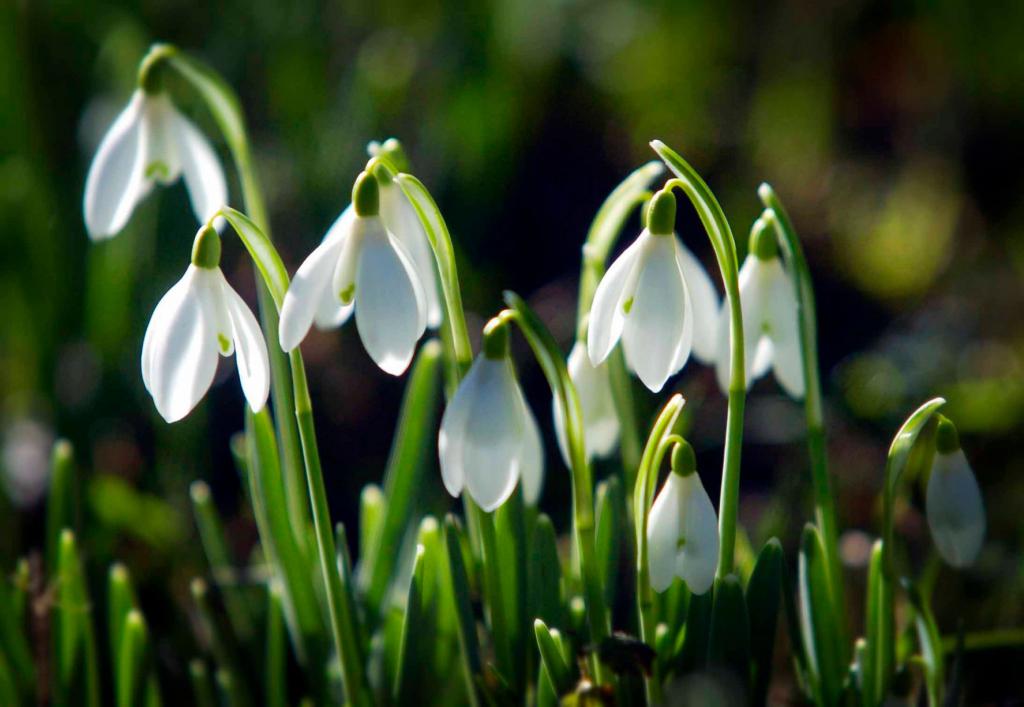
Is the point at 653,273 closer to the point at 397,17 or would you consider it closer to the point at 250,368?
the point at 250,368

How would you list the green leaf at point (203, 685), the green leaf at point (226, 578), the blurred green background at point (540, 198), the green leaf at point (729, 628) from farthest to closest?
the blurred green background at point (540, 198), the green leaf at point (226, 578), the green leaf at point (203, 685), the green leaf at point (729, 628)

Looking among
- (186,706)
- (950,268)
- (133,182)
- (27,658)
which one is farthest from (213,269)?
(950,268)

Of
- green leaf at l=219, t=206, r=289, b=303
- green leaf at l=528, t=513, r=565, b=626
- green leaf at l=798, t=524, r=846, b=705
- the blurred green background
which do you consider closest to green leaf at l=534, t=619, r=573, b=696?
green leaf at l=528, t=513, r=565, b=626

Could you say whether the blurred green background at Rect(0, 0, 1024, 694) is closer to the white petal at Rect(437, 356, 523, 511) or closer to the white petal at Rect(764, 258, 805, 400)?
the white petal at Rect(764, 258, 805, 400)

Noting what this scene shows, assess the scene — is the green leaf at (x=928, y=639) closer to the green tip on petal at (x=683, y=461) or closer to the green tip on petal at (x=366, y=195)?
the green tip on petal at (x=683, y=461)

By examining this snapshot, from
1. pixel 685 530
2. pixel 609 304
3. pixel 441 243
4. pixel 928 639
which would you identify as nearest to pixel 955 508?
pixel 928 639

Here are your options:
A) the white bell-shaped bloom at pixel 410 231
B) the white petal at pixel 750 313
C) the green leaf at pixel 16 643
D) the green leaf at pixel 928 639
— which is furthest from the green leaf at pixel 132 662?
the green leaf at pixel 928 639
